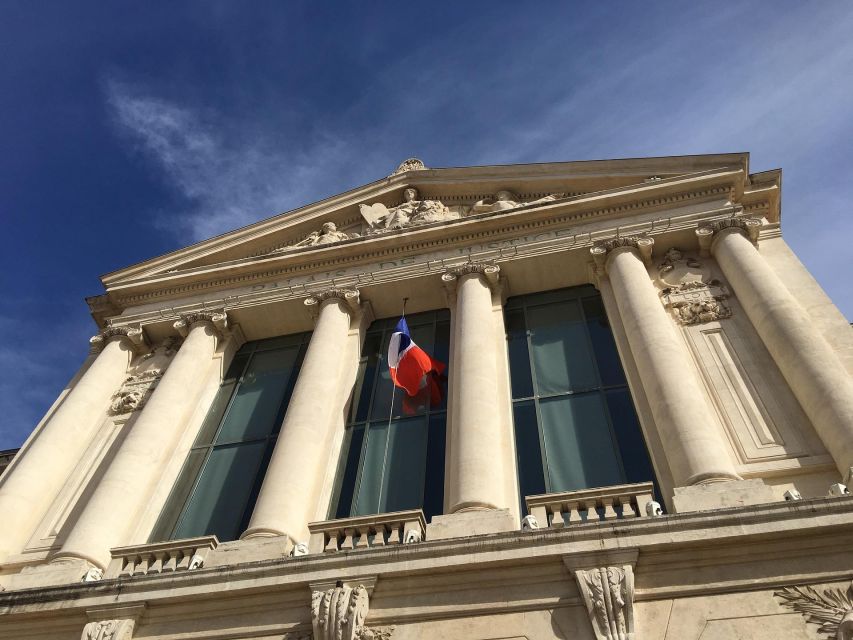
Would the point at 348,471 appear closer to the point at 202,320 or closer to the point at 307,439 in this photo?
the point at 307,439

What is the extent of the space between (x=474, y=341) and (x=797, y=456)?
6.14 metres

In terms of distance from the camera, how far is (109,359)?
1802 centimetres

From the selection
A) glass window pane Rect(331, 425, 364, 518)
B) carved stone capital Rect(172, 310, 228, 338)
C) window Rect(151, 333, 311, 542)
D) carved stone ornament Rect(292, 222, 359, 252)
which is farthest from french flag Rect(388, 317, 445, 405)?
carved stone ornament Rect(292, 222, 359, 252)

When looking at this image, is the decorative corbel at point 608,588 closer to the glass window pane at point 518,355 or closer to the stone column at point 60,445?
the glass window pane at point 518,355

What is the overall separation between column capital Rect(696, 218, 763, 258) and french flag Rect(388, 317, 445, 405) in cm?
661

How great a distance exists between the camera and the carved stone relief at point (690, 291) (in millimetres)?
14539

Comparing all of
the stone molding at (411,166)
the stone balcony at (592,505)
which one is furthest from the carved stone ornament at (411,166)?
the stone balcony at (592,505)

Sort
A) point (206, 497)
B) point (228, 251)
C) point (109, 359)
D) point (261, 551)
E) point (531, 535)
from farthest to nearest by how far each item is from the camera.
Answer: point (228, 251)
point (109, 359)
point (206, 497)
point (261, 551)
point (531, 535)

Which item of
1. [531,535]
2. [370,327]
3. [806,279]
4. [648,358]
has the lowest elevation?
[531,535]

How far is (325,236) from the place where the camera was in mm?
20312

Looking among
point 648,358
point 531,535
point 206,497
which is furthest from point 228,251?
point 531,535

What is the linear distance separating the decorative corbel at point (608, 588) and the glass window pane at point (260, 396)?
27.9ft

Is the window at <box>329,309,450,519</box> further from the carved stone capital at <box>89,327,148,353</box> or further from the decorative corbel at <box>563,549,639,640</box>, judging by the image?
the carved stone capital at <box>89,327,148,353</box>

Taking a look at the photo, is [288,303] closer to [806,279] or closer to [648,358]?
[648,358]
